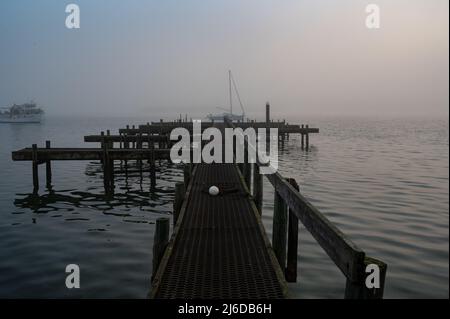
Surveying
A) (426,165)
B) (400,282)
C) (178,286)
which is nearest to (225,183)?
(400,282)

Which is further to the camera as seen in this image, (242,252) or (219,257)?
(242,252)


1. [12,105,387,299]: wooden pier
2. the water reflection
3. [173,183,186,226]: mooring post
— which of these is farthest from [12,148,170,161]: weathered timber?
[173,183,186,226]: mooring post

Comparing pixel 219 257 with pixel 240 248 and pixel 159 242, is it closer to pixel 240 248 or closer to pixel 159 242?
pixel 240 248

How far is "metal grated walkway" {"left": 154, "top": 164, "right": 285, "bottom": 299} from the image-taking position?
5.53m

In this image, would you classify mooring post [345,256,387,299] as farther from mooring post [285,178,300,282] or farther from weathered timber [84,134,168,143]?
weathered timber [84,134,168,143]

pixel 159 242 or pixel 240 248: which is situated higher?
pixel 159 242

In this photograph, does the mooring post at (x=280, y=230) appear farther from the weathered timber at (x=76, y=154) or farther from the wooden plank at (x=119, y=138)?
the wooden plank at (x=119, y=138)

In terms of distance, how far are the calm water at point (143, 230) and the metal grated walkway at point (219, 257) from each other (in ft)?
5.54

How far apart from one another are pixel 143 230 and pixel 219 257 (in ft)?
21.1

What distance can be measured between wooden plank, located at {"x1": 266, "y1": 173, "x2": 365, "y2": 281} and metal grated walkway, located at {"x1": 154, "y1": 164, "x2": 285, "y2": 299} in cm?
113

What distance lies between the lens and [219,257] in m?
6.68

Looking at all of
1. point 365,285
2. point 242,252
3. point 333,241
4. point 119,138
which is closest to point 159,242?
point 242,252

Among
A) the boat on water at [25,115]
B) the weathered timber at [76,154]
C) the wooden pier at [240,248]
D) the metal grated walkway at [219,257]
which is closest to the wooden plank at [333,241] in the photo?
the wooden pier at [240,248]
